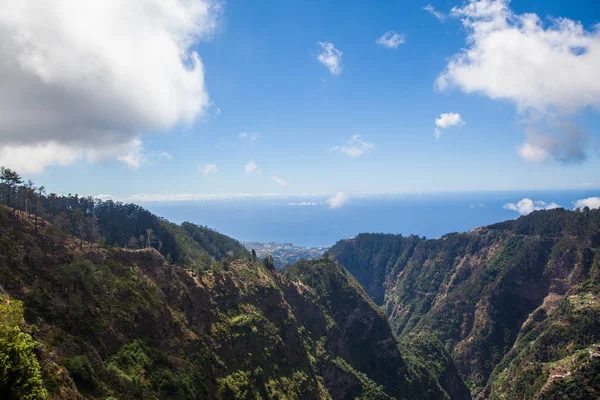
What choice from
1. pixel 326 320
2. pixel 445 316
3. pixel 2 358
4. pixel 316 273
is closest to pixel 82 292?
pixel 2 358

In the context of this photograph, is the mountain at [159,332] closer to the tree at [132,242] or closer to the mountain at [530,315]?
the tree at [132,242]

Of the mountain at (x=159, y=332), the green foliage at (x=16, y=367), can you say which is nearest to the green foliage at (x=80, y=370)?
the mountain at (x=159, y=332)

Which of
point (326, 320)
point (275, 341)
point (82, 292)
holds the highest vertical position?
point (82, 292)

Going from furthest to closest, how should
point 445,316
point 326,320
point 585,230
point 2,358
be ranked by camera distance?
point 445,316 → point 585,230 → point 326,320 → point 2,358

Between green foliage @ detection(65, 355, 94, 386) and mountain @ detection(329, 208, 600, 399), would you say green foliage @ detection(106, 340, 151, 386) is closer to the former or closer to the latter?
green foliage @ detection(65, 355, 94, 386)

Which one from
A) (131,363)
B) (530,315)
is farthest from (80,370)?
(530,315)

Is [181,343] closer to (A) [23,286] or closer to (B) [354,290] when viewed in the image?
(A) [23,286]

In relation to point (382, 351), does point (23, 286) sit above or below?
above
